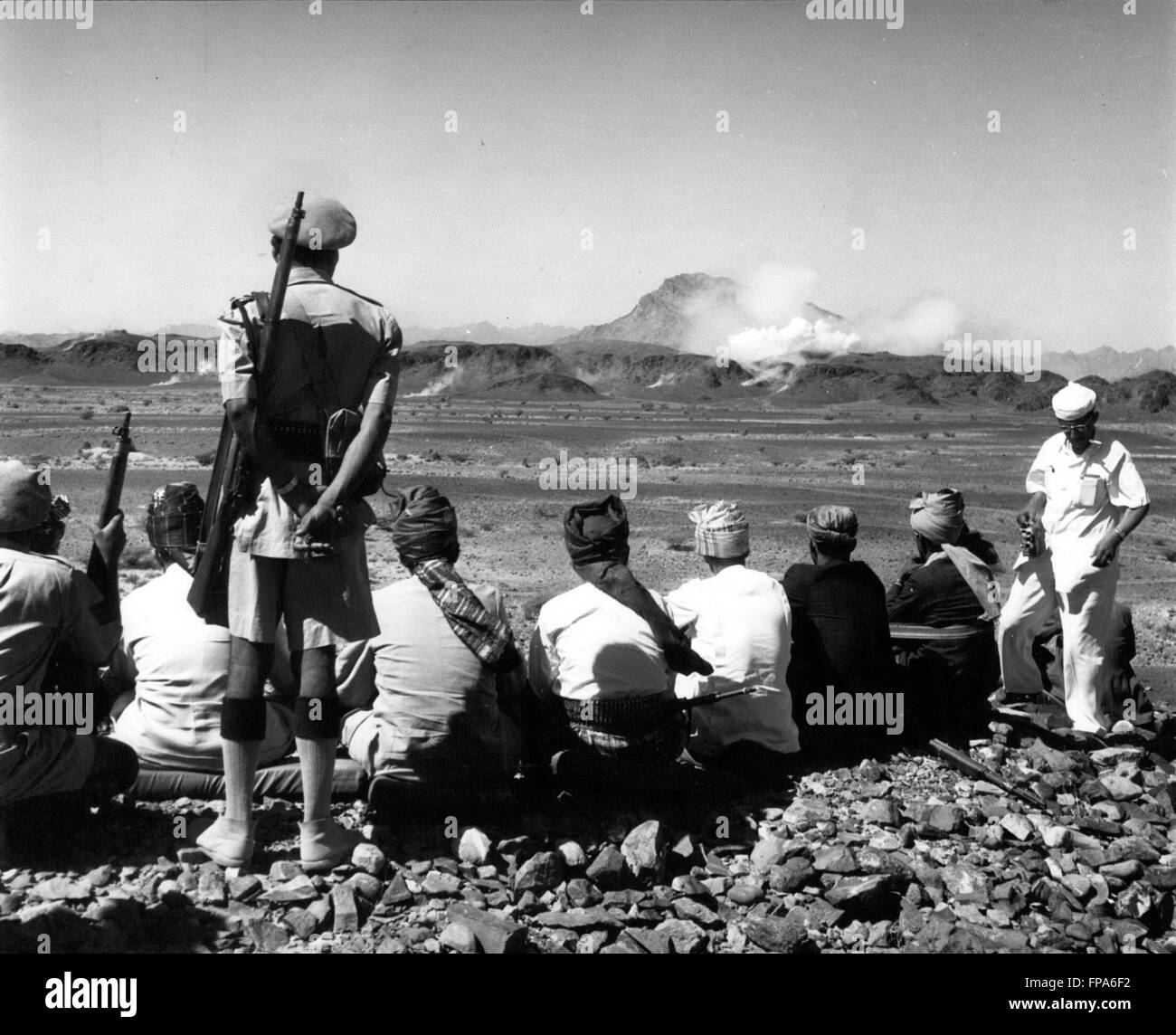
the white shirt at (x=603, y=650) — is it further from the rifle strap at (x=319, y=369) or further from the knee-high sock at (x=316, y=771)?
the rifle strap at (x=319, y=369)

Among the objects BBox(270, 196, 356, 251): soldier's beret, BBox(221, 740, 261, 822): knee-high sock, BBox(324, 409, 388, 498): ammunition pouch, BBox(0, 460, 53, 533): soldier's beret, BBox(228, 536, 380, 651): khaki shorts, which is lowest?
BBox(221, 740, 261, 822): knee-high sock

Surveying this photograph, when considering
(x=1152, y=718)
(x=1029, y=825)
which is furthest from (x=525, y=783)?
(x=1152, y=718)

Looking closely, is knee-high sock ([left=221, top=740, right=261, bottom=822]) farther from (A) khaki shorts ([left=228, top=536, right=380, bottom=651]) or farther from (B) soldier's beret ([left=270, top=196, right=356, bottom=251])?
(B) soldier's beret ([left=270, top=196, right=356, bottom=251])

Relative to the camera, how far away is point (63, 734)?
12.4ft

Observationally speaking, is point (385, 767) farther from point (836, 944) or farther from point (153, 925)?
point (836, 944)

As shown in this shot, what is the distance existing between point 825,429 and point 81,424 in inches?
799

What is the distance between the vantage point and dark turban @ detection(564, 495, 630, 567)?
440 centimetres

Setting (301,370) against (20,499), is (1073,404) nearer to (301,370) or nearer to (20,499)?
(301,370)

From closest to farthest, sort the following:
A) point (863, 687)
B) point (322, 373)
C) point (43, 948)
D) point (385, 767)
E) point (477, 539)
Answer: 1. point (43, 948)
2. point (322, 373)
3. point (385, 767)
4. point (863, 687)
5. point (477, 539)

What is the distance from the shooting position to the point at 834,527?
201 inches

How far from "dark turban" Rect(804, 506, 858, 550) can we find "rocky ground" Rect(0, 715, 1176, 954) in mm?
970

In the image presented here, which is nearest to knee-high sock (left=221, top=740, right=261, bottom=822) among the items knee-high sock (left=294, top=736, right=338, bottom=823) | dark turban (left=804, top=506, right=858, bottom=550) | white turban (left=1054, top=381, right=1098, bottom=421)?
knee-high sock (left=294, top=736, right=338, bottom=823)

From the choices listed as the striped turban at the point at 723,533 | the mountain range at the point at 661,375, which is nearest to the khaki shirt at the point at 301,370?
the striped turban at the point at 723,533

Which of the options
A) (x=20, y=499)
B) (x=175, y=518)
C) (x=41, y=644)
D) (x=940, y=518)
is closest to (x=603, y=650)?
(x=175, y=518)
